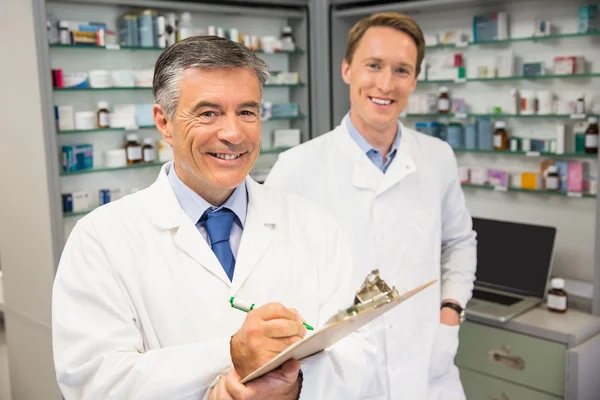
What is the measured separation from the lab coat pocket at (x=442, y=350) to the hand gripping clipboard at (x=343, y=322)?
1.05 metres

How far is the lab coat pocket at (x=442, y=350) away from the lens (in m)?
2.18

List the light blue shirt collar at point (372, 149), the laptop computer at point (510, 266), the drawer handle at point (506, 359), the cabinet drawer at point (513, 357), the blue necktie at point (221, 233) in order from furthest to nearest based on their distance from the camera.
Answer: the laptop computer at point (510, 266) → the drawer handle at point (506, 359) → the cabinet drawer at point (513, 357) → the light blue shirt collar at point (372, 149) → the blue necktie at point (221, 233)

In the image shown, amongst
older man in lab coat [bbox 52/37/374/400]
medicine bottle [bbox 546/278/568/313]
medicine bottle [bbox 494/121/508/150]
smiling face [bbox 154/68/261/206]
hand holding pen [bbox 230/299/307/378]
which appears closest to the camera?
hand holding pen [bbox 230/299/307/378]

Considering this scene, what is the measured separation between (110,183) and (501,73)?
2296 millimetres

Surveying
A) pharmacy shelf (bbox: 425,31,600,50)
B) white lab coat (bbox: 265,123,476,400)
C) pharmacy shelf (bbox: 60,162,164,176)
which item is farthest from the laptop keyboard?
pharmacy shelf (bbox: 60,162,164,176)

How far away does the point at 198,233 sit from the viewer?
1.43m

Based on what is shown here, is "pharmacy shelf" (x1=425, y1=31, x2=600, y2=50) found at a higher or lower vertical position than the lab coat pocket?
higher

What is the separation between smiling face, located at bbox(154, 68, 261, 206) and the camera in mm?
1339

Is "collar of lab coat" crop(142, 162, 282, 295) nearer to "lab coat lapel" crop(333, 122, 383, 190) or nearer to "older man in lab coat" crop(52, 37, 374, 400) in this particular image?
"older man in lab coat" crop(52, 37, 374, 400)

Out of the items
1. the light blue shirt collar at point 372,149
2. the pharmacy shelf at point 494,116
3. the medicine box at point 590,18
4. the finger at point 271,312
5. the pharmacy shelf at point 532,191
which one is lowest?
the pharmacy shelf at point 532,191

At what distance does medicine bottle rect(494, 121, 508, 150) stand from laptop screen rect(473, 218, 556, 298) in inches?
17.8

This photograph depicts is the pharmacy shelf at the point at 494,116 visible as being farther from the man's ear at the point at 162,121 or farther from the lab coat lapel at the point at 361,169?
the man's ear at the point at 162,121

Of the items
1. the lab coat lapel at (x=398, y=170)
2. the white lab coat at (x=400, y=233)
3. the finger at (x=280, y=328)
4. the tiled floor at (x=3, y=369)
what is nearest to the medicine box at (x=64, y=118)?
the tiled floor at (x=3, y=369)

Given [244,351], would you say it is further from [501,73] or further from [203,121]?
[501,73]
